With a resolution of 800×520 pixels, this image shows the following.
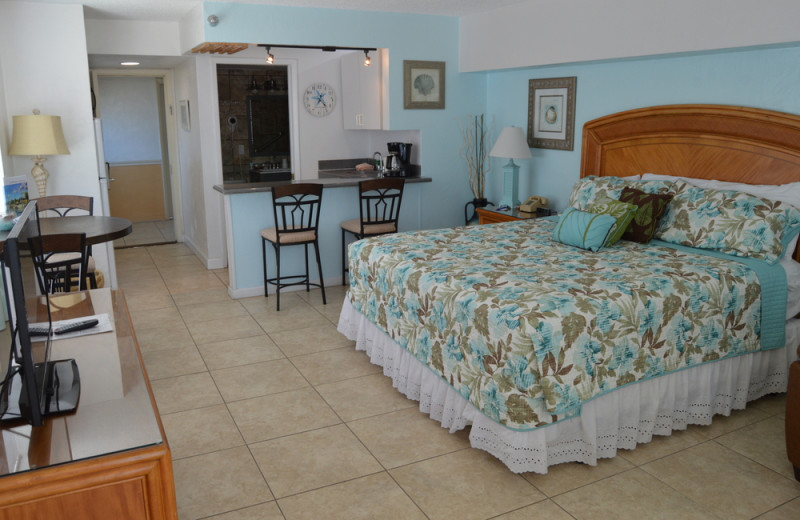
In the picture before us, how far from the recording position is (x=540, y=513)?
2518 mm

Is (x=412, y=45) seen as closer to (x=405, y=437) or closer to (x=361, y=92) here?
(x=361, y=92)

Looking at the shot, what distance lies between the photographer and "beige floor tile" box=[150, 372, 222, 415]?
3.49 metres

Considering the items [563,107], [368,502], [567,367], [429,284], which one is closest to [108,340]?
[368,502]

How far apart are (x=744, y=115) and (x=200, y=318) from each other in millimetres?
4040

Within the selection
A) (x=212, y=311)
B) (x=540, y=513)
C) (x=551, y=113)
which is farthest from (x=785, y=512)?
(x=212, y=311)

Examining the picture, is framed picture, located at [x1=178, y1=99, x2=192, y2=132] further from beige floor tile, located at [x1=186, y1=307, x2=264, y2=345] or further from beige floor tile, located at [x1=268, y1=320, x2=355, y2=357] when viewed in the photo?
beige floor tile, located at [x1=268, y1=320, x2=355, y2=357]

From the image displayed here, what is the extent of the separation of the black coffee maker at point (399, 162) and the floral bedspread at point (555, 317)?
258 centimetres

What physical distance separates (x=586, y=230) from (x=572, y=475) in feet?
4.97

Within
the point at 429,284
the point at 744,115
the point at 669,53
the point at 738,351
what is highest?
the point at 669,53

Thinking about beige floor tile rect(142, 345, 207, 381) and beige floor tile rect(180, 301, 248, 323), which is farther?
beige floor tile rect(180, 301, 248, 323)

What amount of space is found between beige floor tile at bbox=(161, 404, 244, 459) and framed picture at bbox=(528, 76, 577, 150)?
3.38m

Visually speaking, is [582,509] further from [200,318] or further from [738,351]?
[200,318]

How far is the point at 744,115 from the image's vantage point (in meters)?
3.71

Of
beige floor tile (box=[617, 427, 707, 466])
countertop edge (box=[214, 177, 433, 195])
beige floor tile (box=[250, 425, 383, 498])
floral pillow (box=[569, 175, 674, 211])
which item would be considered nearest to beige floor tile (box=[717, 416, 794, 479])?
beige floor tile (box=[617, 427, 707, 466])
